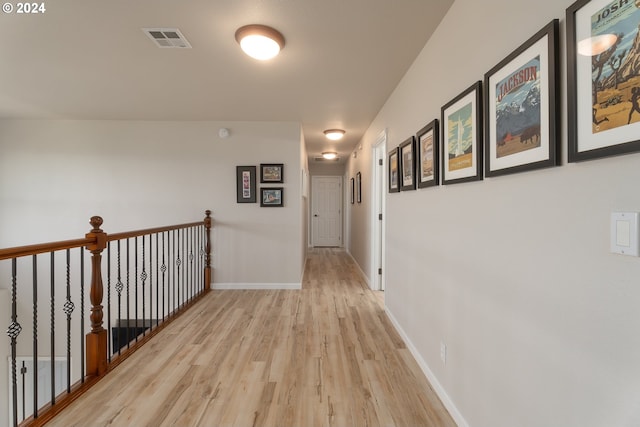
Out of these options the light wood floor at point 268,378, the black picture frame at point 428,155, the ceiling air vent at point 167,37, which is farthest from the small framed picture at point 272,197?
the black picture frame at point 428,155

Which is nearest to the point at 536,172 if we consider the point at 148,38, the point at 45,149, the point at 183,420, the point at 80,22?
the point at 183,420

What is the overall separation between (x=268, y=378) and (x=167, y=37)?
8.39 feet

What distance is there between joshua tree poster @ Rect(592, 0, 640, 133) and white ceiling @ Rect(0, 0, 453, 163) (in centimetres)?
124

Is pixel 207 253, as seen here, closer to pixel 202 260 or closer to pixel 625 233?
pixel 202 260

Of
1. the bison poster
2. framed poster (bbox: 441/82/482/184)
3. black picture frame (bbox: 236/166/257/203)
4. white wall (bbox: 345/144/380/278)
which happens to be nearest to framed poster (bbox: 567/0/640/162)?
the bison poster

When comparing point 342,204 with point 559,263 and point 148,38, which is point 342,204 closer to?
point 148,38

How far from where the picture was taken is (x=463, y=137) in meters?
1.60

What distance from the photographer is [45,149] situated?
13.8 ft

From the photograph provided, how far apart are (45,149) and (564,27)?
5.75m

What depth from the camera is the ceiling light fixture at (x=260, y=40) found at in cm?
200

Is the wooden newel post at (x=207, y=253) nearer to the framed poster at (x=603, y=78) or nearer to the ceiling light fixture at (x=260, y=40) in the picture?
the ceiling light fixture at (x=260, y=40)

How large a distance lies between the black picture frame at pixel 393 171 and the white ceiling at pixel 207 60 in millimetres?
692

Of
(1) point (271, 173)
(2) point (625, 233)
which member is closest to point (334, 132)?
(1) point (271, 173)

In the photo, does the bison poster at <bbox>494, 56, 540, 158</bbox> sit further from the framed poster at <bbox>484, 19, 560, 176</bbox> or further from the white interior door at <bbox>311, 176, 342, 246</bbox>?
the white interior door at <bbox>311, 176, 342, 246</bbox>
